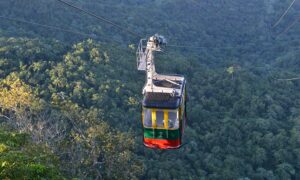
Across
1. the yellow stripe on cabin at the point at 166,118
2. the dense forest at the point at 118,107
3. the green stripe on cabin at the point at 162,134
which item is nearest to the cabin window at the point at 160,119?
the yellow stripe on cabin at the point at 166,118

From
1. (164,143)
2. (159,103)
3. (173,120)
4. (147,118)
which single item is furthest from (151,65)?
(164,143)

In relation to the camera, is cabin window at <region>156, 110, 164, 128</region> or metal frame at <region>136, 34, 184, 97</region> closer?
metal frame at <region>136, 34, 184, 97</region>

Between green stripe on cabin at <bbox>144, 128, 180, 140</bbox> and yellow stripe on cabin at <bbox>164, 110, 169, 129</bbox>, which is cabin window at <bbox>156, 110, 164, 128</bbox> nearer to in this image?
yellow stripe on cabin at <bbox>164, 110, 169, 129</bbox>

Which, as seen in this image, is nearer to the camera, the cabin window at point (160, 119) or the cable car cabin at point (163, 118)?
the cable car cabin at point (163, 118)

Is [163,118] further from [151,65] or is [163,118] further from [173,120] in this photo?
[151,65]

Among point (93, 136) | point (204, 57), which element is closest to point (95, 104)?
point (93, 136)

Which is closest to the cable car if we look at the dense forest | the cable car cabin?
the cable car cabin

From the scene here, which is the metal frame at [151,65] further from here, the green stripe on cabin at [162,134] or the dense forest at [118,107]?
the dense forest at [118,107]
